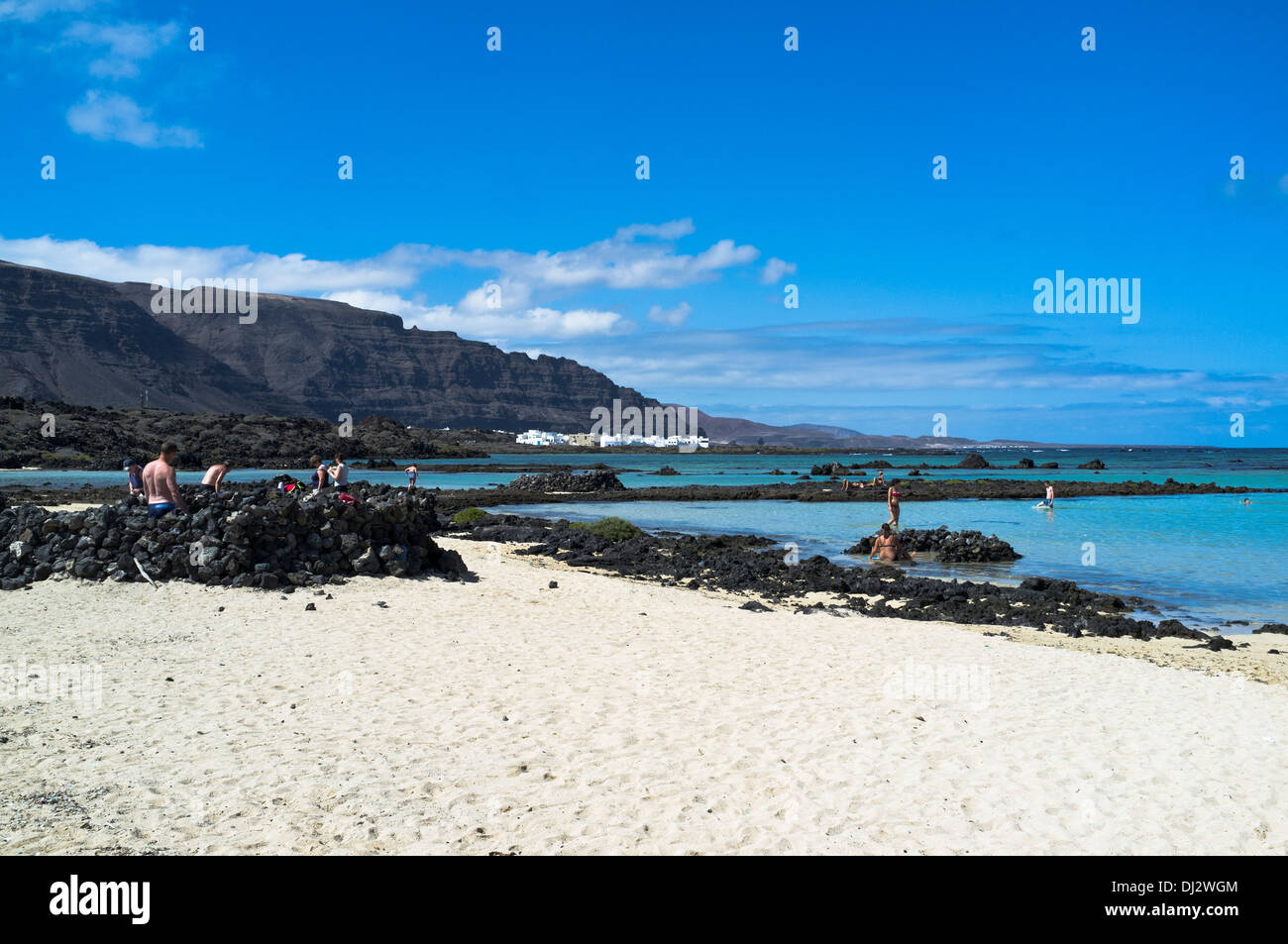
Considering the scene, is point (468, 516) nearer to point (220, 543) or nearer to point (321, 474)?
point (321, 474)

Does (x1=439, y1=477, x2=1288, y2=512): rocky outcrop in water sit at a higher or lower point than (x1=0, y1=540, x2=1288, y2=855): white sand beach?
higher

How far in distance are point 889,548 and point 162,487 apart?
1700 centimetres

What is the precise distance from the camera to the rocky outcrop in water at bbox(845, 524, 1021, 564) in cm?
2208

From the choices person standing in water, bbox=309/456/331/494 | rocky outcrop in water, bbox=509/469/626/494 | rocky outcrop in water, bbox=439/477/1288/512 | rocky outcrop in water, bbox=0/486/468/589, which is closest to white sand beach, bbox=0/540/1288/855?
rocky outcrop in water, bbox=0/486/468/589

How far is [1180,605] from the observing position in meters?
15.9

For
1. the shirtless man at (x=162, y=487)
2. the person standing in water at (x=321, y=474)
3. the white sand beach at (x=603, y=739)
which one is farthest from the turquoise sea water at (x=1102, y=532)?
the shirtless man at (x=162, y=487)

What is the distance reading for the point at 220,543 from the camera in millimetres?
13398

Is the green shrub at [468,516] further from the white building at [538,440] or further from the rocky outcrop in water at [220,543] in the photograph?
the white building at [538,440]

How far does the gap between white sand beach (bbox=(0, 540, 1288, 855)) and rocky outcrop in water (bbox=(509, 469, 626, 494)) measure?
126 feet

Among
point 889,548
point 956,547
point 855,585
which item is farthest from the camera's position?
point 956,547

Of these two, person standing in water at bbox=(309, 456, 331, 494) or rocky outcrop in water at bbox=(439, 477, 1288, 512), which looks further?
rocky outcrop in water at bbox=(439, 477, 1288, 512)

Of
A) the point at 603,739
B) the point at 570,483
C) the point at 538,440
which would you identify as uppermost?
the point at 538,440

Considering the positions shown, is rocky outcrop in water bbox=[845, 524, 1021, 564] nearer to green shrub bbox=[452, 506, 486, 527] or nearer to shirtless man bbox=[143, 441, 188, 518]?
green shrub bbox=[452, 506, 486, 527]

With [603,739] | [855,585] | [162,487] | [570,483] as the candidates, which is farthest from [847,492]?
[603,739]
